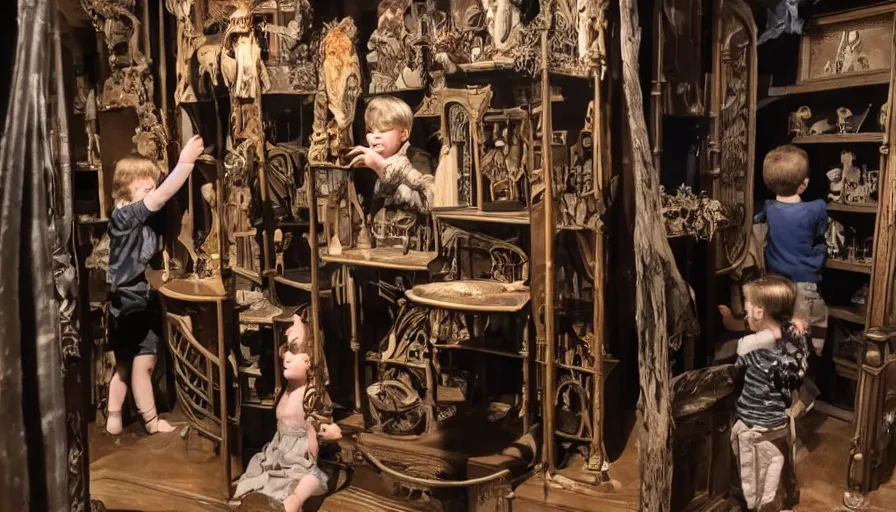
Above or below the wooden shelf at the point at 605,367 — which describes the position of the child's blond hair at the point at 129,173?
above

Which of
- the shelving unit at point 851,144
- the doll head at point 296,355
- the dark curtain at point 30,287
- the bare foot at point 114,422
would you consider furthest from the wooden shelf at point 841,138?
the bare foot at point 114,422

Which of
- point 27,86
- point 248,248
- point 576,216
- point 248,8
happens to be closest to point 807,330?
point 576,216

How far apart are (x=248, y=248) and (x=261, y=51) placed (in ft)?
2.32

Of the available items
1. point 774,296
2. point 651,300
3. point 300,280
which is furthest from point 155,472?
point 774,296

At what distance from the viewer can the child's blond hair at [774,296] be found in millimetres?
2441

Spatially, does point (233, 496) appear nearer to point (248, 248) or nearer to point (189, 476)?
point (189, 476)

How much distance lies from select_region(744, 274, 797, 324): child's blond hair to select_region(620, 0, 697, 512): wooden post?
196 mm

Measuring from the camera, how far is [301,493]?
3016 mm

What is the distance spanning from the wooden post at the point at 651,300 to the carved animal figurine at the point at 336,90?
1027mm

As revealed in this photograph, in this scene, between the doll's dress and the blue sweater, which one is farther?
the doll's dress

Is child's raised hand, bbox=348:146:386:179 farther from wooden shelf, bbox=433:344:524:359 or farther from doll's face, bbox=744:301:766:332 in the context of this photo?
doll's face, bbox=744:301:766:332

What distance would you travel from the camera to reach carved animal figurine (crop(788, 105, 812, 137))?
262 centimetres

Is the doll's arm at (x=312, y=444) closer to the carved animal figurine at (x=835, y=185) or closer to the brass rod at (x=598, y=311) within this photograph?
the brass rod at (x=598, y=311)

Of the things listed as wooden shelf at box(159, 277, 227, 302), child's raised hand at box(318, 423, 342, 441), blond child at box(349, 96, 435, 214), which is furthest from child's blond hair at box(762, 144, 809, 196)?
wooden shelf at box(159, 277, 227, 302)
